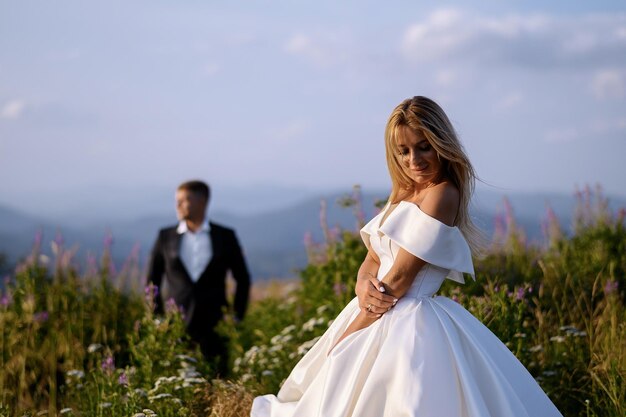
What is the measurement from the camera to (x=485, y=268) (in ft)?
24.6

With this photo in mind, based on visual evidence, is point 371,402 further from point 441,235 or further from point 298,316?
point 298,316

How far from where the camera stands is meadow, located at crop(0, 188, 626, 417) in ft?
17.1

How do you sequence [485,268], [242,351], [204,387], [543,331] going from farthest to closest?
[485,268] < [242,351] < [543,331] < [204,387]

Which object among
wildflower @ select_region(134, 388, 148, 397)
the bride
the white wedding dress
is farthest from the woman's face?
wildflower @ select_region(134, 388, 148, 397)

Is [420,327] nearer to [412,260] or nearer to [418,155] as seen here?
[412,260]

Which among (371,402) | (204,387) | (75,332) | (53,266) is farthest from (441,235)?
(53,266)

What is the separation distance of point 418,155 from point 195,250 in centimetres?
383

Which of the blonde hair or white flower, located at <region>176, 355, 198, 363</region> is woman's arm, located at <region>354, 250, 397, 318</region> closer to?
the blonde hair

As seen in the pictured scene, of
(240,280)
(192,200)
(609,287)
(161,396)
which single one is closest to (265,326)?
(240,280)

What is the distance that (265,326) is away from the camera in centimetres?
730

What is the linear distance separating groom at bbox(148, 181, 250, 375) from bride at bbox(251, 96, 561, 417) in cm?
326

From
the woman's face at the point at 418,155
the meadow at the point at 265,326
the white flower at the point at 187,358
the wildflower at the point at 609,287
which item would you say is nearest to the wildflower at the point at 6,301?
the meadow at the point at 265,326

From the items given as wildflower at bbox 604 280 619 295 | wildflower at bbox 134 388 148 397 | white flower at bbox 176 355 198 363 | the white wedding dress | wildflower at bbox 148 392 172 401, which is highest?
the white wedding dress

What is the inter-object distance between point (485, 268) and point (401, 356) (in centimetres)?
416
